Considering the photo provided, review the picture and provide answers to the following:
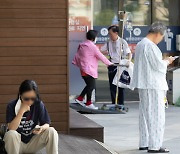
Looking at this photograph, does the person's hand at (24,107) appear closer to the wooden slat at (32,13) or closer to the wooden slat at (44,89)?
the wooden slat at (44,89)

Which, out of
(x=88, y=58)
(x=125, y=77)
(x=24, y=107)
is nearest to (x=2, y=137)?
(x=24, y=107)

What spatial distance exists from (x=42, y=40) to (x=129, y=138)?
2.36 m

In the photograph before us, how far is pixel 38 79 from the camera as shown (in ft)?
33.0

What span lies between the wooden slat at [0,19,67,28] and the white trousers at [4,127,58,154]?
2502 mm

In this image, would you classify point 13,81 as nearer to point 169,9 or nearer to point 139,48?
point 139,48

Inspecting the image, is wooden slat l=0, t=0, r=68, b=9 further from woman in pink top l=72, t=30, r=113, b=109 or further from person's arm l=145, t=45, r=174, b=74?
woman in pink top l=72, t=30, r=113, b=109

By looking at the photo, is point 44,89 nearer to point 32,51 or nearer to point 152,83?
point 32,51

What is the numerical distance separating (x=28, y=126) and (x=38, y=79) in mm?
2194

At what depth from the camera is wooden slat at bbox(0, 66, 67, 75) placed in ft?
32.8

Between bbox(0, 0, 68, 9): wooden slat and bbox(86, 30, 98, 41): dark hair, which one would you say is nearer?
bbox(0, 0, 68, 9): wooden slat

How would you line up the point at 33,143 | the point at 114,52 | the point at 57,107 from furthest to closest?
the point at 114,52 < the point at 57,107 < the point at 33,143

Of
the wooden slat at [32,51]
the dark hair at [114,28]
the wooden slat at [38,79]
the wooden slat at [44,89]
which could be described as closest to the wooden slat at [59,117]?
the wooden slat at [44,89]

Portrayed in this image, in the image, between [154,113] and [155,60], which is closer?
[155,60]

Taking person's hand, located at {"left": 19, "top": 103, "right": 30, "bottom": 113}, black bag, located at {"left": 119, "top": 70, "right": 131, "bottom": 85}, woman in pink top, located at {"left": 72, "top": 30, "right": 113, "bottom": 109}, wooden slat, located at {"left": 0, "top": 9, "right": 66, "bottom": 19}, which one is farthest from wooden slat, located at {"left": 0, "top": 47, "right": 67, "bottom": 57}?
black bag, located at {"left": 119, "top": 70, "right": 131, "bottom": 85}
